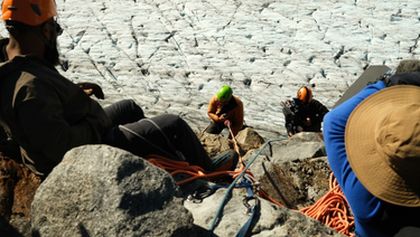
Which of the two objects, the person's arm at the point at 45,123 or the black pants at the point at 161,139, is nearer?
the person's arm at the point at 45,123

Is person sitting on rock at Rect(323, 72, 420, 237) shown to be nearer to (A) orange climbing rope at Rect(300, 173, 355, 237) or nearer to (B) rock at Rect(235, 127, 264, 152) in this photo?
(A) orange climbing rope at Rect(300, 173, 355, 237)

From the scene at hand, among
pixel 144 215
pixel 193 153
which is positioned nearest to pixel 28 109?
pixel 144 215

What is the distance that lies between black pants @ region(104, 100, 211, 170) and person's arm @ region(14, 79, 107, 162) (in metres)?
0.33

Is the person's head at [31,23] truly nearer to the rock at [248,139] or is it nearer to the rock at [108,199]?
the rock at [108,199]

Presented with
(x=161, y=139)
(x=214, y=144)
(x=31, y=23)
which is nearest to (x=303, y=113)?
(x=214, y=144)

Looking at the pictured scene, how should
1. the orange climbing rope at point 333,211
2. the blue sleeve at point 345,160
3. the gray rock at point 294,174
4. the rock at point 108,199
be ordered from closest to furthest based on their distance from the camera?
1. the rock at point 108,199
2. the blue sleeve at point 345,160
3. the orange climbing rope at point 333,211
4. the gray rock at point 294,174

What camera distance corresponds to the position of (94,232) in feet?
7.83

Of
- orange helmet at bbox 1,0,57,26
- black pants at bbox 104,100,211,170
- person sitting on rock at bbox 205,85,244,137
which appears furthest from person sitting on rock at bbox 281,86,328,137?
orange helmet at bbox 1,0,57,26

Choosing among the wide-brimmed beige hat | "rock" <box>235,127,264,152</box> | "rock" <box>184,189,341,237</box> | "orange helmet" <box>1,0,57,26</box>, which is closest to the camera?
the wide-brimmed beige hat

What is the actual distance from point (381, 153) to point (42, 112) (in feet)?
5.21

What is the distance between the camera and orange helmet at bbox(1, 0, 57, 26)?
295 cm

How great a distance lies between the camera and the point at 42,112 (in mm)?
2779

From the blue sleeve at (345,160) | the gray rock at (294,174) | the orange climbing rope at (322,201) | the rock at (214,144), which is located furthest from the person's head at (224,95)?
the blue sleeve at (345,160)

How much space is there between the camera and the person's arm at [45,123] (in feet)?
9.11
